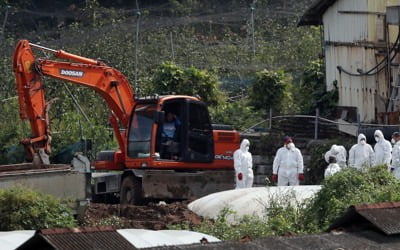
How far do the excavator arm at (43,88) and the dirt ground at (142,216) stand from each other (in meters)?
2.50

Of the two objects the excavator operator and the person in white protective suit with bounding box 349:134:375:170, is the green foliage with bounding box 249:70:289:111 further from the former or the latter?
the excavator operator

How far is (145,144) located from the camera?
85.3 ft

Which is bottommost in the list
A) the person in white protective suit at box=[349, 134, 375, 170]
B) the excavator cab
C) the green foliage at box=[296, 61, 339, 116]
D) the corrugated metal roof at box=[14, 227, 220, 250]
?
the corrugated metal roof at box=[14, 227, 220, 250]

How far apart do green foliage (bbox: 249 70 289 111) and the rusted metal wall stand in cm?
122

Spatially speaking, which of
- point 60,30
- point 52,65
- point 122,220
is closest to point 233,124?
point 52,65

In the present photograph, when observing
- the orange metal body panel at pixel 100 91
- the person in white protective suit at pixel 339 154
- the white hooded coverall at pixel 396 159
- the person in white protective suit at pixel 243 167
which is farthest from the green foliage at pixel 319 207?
the orange metal body panel at pixel 100 91

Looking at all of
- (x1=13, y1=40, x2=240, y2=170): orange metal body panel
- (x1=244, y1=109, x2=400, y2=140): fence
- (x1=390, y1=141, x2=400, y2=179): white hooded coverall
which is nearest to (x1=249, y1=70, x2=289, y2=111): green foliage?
(x1=244, y1=109, x2=400, y2=140): fence

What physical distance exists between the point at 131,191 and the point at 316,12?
29.2 ft

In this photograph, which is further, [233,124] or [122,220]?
[233,124]

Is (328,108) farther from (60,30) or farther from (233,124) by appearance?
(60,30)

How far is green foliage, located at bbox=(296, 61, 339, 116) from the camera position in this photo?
32.1 m

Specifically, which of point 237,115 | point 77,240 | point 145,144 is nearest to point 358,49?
point 237,115

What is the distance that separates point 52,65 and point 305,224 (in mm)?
10815

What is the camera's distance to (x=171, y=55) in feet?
131
